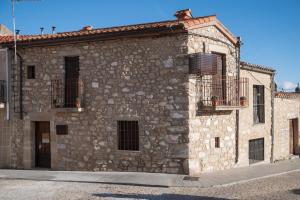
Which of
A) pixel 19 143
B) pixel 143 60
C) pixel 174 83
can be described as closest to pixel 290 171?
pixel 174 83

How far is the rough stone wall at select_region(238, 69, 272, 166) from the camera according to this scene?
15094 millimetres

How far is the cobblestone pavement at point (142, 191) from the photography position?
378 inches

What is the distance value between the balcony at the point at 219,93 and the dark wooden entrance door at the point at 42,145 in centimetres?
584

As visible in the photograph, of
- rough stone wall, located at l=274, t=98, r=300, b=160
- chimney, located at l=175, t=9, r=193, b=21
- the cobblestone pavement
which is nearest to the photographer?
the cobblestone pavement

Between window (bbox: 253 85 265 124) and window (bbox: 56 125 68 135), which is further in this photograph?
window (bbox: 253 85 265 124)

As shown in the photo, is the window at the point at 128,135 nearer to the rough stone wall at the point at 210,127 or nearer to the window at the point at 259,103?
the rough stone wall at the point at 210,127

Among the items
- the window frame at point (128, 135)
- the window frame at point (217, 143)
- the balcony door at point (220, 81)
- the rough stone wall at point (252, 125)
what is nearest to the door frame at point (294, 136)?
the rough stone wall at point (252, 125)

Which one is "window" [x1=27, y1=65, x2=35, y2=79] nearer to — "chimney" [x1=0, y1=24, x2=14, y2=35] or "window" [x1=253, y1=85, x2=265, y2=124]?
"chimney" [x1=0, y1=24, x2=14, y2=35]

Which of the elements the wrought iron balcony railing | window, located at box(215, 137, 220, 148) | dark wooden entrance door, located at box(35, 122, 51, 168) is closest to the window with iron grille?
window, located at box(215, 137, 220, 148)

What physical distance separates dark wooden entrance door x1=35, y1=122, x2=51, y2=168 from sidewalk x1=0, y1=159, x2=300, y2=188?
3.02 feet

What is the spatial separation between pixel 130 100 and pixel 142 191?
357cm

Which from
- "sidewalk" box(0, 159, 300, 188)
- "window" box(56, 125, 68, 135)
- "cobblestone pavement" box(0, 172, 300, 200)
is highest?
"window" box(56, 125, 68, 135)

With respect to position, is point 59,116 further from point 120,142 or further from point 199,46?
point 199,46

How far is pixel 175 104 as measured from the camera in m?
12.2
